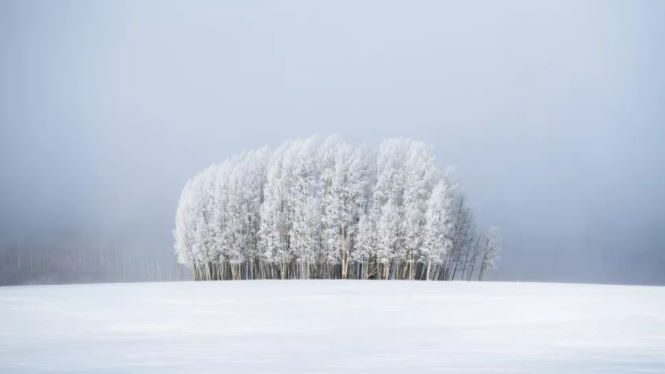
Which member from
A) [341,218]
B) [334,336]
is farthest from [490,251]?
[334,336]

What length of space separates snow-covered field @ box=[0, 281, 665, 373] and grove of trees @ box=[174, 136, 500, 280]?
25.1 metres

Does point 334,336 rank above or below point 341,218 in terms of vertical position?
below

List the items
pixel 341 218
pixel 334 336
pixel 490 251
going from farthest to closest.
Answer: pixel 490 251
pixel 341 218
pixel 334 336

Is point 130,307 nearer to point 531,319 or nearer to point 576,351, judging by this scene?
point 531,319

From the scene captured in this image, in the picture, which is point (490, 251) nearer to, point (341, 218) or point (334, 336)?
point (341, 218)

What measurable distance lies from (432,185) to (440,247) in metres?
3.99

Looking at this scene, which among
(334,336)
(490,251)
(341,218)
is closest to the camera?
(334,336)

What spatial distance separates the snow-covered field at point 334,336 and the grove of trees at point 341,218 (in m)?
25.1

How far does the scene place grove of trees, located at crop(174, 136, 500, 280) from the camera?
154 feet

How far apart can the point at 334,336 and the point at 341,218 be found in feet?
117

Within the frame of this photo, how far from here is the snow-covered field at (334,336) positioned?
30.3 feet

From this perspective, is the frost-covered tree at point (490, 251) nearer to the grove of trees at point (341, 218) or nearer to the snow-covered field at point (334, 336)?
the grove of trees at point (341, 218)

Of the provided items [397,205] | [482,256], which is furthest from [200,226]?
[482,256]

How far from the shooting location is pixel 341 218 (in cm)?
4834
